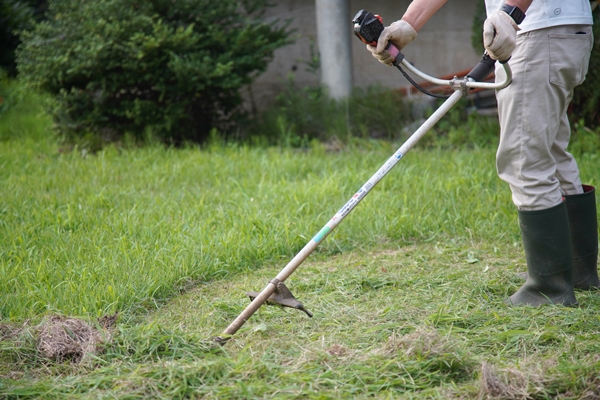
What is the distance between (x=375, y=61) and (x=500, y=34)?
216 inches

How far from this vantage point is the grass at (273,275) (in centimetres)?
232

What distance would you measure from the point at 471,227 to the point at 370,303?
1.38 meters

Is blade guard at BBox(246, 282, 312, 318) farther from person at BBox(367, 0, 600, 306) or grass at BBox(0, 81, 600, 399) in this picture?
person at BBox(367, 0, 600, 306)

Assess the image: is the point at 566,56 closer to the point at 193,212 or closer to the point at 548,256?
the point at 548,256

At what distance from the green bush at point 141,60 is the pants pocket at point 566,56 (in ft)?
12.4

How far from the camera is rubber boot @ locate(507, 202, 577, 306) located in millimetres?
2883

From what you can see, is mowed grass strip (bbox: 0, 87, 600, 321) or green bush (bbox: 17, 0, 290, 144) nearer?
mowed grass strip (bbox: 0, 87, 600, 321)

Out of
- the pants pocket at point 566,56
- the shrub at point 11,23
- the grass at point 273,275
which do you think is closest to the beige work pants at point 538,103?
the pants pocket at point 566,56

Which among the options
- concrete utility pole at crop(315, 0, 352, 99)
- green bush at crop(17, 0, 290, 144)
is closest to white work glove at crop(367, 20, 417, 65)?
green bush at crop(17, 0, 290, 144)

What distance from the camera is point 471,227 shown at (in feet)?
13.8

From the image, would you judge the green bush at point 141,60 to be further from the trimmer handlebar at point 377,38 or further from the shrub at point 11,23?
the trimmer handlebar at point 377,38

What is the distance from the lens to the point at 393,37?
2.86 m

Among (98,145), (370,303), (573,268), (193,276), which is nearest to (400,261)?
(370,303)

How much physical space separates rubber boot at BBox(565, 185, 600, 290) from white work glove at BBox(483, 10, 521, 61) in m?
1.01
